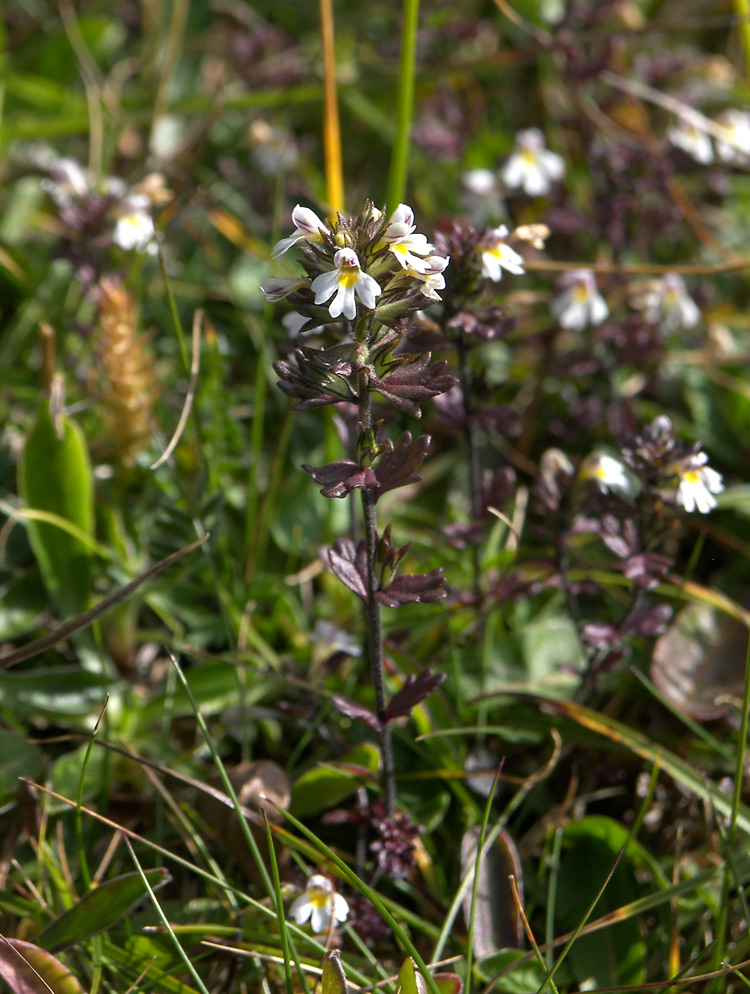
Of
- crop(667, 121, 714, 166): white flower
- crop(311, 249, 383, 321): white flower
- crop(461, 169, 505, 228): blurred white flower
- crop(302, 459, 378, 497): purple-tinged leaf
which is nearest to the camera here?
crop(311, 249, 383, 321): white flower

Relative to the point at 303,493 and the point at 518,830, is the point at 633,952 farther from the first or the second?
the point at 303,493

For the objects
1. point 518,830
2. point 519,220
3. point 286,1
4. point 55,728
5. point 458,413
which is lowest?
point 518,830

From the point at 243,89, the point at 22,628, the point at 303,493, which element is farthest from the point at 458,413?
the point at 243,89

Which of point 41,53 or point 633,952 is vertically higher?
point 41,53

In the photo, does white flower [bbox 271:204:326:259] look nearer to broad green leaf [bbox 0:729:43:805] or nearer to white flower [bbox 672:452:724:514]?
white flower [bbox 672:452:724:514]

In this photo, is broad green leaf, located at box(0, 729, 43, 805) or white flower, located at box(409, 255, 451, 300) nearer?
white flower, located at box(409, 255, 451, 300)

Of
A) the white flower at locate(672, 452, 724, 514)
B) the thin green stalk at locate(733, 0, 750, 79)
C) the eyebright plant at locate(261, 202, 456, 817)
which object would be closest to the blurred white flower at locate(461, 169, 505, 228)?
the thin green stalk at locate(733, 0, 750, 79)

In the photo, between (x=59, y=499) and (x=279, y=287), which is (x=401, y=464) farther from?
(x=59, y=499)
